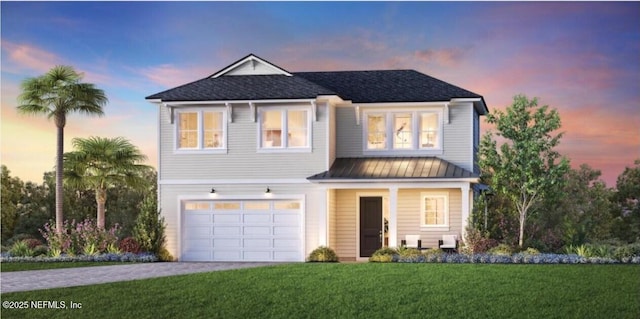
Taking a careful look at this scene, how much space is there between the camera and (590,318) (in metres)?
18.6

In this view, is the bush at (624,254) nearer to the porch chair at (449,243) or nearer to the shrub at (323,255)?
the porch chair at (449,243)

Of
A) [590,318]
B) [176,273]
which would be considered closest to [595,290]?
[590,318]

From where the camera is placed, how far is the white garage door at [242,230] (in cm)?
3044

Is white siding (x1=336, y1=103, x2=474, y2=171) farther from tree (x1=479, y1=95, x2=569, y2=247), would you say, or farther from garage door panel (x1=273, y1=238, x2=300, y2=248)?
garage door panel (x1=273, y1=238, x2=300, y2=248)

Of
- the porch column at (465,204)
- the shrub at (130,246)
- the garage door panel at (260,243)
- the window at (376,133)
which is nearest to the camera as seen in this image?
the porch column at (465,204)

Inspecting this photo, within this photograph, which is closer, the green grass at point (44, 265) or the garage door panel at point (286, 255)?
the green grass at point (44, 265)

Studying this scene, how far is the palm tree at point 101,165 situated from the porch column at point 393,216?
10843 mm

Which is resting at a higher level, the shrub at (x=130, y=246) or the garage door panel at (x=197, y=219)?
the garage door panel at (x=197, y=219)

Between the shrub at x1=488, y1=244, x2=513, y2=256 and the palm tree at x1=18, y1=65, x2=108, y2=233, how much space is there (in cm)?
1507

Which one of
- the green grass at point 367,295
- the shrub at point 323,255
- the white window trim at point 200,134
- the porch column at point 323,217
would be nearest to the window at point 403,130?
the porch column at point 323,217

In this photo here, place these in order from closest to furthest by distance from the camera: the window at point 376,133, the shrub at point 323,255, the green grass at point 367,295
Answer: the green grass at point 367,295 < the shrub at point 323,255 < the window at point 376,133

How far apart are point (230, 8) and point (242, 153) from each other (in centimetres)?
636

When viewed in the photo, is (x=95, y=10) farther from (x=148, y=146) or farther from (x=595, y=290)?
(x=595, y=290)

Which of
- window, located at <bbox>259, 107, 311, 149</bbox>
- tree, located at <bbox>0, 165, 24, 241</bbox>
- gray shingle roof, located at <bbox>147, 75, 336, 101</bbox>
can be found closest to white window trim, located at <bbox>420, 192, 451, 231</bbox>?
window, located at <bbox>259, 107, 311, 149</bbox>
